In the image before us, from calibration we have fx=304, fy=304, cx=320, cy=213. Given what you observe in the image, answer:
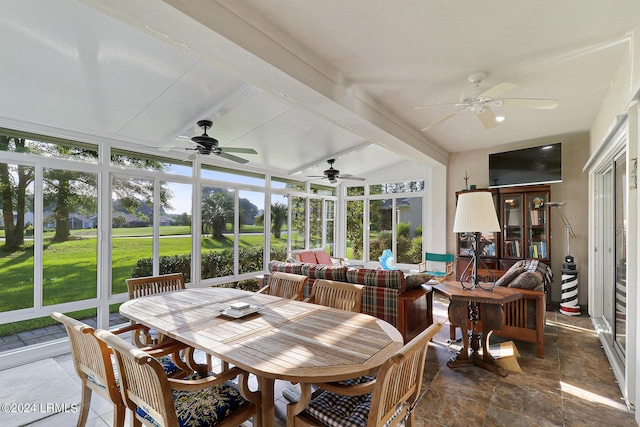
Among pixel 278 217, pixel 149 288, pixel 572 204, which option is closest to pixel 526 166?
pixel 572 204

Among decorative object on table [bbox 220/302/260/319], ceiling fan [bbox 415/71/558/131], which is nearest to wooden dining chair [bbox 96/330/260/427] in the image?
Result: decorative object on table [bbox 220/302/260/319]

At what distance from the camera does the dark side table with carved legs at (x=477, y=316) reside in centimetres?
278

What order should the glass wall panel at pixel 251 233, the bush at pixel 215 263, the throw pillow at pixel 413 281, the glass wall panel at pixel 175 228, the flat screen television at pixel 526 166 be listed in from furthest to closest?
the glass wall panel at pixel 251 233, the flat screen television at pixel 526 166, the glass wall panel at pixel 175 228, the bush at pixel 215 263, the throw pillow at pixel 413 281

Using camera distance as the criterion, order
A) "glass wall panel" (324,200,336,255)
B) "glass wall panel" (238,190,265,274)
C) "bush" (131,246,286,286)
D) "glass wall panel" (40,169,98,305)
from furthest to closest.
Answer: "glass wall panel" (324,200,336,255), "glass wall panel" (238,190,265,274), "bush" (131,246,286,286), "glass wall panel" (40,169,98,305)

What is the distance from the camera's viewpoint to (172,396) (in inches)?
56.1

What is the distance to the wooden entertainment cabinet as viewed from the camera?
196 inches

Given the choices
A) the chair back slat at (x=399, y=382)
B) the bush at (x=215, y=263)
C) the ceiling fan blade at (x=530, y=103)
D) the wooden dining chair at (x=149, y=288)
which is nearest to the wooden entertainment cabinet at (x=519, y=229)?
the ceiling fan blade at (x=530, y=103)

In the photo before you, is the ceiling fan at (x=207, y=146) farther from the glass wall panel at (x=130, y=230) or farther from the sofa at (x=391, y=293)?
the sofa at (x=391, y=293)

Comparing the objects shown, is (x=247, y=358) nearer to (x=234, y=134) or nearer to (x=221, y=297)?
(x=221, y=297)

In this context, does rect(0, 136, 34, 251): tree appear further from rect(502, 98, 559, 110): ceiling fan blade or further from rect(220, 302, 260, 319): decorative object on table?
rect(502, 98, 559, 110): ceiling fan blade

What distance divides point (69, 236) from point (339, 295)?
10.7 feet

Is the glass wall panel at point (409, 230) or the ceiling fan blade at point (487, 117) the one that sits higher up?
the ceiling fan blade at point (487, 117)

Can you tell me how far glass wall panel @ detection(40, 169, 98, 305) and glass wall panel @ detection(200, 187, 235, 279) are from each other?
1501mm

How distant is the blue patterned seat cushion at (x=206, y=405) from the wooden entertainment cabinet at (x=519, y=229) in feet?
15.2
